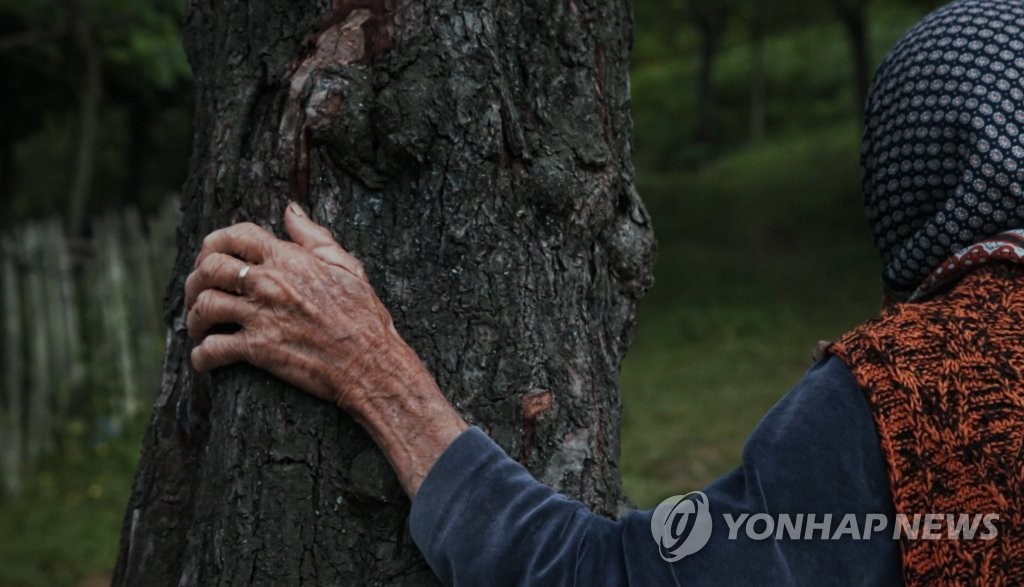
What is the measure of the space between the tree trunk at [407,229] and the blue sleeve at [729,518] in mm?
180

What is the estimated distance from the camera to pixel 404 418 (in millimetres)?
1712

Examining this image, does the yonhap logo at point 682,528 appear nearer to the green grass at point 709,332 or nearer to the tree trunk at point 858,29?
the green grass at point 709,332

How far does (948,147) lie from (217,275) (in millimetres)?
1115

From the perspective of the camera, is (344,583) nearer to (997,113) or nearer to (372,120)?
(372,120)

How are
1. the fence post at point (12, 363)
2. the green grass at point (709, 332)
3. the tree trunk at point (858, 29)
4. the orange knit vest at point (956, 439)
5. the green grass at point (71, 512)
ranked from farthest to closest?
the tree trunk at point (858, 29)
the fence post at point (12, 363)
the green grass at point (709, 332)
the green grass at point (71, 512)
the orange knit vest at point (956, 439)

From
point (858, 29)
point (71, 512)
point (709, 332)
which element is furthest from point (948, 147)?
point (858, 29)

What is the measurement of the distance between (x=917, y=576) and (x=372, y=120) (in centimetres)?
102

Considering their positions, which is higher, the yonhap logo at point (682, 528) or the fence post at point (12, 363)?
the yonhap logo at point (682, 528)

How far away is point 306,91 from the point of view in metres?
1.81

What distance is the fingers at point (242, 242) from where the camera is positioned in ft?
5.79

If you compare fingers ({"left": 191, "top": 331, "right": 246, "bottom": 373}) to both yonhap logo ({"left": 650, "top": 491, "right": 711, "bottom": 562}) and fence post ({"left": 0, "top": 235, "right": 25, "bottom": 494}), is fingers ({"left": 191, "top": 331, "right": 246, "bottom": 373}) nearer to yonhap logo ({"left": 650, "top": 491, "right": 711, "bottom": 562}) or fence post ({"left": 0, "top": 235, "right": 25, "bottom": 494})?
yonhap logo ({"left": 650, "top": 491, "right": 711, "bottom": 562})

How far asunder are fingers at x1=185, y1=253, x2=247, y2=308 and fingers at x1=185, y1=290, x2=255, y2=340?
0.5 inches

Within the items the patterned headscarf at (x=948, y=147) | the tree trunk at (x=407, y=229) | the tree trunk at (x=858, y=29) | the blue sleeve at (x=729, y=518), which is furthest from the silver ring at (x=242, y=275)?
the tree trunk at (x=858, y=29)

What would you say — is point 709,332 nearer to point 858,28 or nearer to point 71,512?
point 858,28
